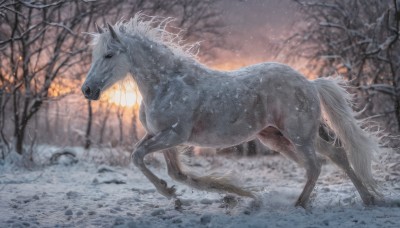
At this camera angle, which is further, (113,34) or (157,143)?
(113,34)

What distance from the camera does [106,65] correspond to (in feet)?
16.1

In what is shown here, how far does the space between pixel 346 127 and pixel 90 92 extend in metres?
3.03

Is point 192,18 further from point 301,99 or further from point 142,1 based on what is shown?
point 301,99

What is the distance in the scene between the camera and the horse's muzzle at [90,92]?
482cm

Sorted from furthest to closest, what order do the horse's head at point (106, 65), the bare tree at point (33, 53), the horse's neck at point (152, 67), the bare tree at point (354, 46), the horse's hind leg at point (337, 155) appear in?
the bare tree at point (354, 46), the bare tree at point (33, 53), the horse's hind leg at point (337, 155), the horse's neck at point (152, 67), the horse's head at point (106, 65)

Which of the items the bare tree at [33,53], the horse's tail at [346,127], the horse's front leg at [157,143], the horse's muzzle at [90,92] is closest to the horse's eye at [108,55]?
the horse's muzzle at [90,92]

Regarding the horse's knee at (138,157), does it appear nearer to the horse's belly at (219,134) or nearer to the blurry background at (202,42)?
the horse's belly at (219,134)

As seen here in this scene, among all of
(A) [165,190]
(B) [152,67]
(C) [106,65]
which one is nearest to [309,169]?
(A) [165,190]

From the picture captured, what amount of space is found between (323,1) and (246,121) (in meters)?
10.1

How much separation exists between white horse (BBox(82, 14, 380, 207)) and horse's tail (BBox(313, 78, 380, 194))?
0.02 m

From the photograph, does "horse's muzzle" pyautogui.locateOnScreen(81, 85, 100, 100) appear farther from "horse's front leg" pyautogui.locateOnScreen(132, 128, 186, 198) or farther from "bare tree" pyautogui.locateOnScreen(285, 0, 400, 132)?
"bare tree" pyautogui.locateOnScreen(285, 0, 400, 132)

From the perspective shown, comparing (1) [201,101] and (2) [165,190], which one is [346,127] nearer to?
(1) [201,101]

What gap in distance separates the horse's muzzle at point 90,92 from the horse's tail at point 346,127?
257cm

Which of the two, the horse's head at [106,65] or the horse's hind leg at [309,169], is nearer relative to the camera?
the horse's head at [106,65]
